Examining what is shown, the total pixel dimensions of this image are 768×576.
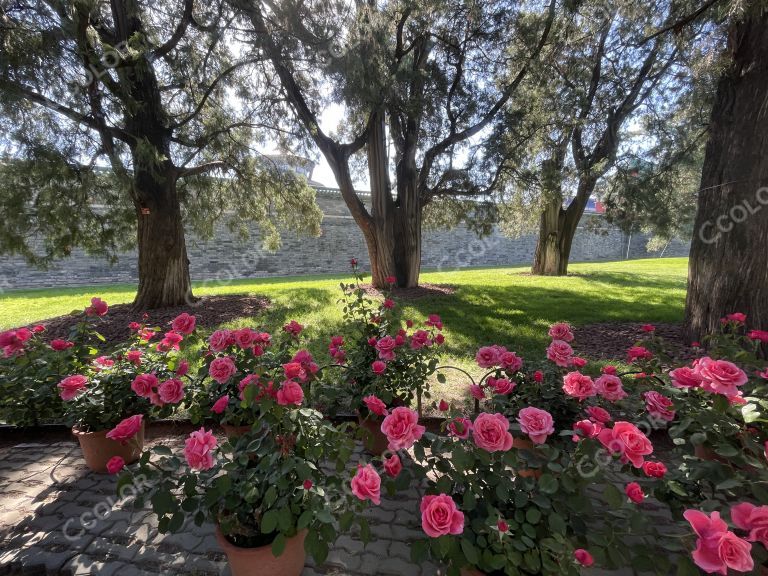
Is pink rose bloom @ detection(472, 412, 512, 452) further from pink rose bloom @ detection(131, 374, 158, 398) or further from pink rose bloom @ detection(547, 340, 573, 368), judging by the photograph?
pink rose bloom @ detection(131, 374, 158, 398)

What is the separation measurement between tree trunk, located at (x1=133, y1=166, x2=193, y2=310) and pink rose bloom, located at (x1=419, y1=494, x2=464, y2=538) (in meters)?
6.54

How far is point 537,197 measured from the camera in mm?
8680

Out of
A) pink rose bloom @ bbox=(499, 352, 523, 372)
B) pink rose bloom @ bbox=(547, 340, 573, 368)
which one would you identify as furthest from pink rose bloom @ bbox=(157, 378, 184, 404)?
pink rose bloom @ bbox=(547, 340, 573, 368)

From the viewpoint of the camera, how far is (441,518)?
1084 millimetres

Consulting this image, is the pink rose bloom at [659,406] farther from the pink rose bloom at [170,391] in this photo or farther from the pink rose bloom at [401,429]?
the pink rose bloom at [170,391]

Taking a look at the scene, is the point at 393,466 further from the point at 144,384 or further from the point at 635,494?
the point at 144,384

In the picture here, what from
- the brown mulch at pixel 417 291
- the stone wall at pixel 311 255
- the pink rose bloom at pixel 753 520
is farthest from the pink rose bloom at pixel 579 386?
the stone wall at pixel 311 255

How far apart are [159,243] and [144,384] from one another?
523 centimetres

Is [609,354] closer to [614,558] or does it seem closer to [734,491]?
[734,491]

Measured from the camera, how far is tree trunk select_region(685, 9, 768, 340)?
3422 millimetres

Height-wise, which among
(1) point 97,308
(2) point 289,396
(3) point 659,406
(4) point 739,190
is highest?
(4) point 739,190

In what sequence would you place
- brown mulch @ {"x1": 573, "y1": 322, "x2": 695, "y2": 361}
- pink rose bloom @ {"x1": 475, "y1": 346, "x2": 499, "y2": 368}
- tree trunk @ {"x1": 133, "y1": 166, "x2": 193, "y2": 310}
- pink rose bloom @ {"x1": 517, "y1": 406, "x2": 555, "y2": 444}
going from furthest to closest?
tree trunk @ {"x1": 133, "y1": 166, "x2": 193, "y2": 310} → brown mulch @ {"x1": 573, "y1": 322, "x2": 695, "y2": 361} → pink rose bloom @ {"x1": 475, "y1": 346, "x2": 499, "y2": 368} → pink rose bloom @ {"x1": 517, "y1": 406, "x2": 555, "y2": 444}

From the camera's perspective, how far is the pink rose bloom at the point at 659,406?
1456 millimetres

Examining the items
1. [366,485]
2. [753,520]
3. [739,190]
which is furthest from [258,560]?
[739,190]
